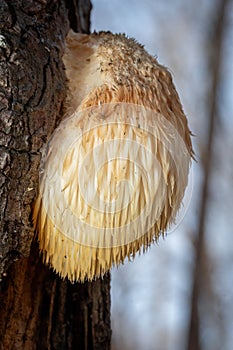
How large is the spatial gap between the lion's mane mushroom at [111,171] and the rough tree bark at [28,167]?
4 centimetres

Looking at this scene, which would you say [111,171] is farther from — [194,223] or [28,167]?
[194,223]

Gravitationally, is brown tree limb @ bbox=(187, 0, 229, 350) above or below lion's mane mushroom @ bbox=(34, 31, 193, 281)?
above

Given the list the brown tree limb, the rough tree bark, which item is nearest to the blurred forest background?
the brown tree limb

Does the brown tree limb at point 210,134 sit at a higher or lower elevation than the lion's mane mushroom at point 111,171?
higher

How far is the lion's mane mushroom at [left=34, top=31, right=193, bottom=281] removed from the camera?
902mm

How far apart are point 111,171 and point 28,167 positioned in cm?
19

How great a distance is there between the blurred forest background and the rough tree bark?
7.02 feet

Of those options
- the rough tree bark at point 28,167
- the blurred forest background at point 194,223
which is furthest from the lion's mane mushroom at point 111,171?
the blurred forest background at point 194,223

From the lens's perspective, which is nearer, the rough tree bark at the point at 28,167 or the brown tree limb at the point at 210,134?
the rough tree bark at the point at 28,167

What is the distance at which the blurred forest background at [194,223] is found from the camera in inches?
142

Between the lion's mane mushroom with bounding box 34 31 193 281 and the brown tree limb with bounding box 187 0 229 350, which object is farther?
the brown tree limb with bounding box 187 0 229 350

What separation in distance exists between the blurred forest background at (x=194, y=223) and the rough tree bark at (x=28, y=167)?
2.14m

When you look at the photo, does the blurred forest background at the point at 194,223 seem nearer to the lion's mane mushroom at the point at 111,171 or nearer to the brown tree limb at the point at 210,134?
the brown tree limb at the point at 210,134

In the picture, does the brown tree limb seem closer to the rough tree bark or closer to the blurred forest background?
the blurred forest background
